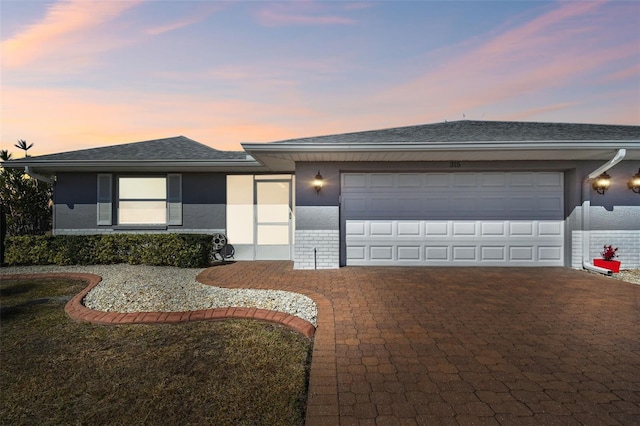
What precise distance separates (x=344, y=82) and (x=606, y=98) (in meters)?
8.58

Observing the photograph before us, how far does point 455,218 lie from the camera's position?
7.86 metres

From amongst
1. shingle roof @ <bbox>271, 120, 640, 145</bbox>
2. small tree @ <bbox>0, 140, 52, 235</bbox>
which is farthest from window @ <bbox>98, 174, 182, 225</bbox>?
shingle roof @ <bbox>271, 120, 640, 145</bbox>

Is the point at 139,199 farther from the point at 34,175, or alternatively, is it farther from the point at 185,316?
the point at 185,316

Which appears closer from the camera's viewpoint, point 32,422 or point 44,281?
point 32,422

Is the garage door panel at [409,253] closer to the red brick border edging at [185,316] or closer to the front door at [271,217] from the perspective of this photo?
the front door at [271,217]

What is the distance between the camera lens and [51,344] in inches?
140

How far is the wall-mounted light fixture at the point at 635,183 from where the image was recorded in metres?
7.42

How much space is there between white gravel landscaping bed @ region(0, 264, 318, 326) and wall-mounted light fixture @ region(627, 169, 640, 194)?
330 inches

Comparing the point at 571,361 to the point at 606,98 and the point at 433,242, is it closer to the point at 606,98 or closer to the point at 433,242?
the point at 433,242

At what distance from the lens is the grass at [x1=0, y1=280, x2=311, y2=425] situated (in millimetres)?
2271

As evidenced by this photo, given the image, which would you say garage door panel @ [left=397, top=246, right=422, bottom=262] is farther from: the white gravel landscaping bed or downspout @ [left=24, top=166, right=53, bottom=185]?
downspout @ [left=24, top=166, right=53, bottom=185]

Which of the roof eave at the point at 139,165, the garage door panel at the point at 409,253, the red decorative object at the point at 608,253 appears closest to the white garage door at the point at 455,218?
the garage door panel at the point at 409,253

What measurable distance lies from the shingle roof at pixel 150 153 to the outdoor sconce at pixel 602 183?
8.98 meters

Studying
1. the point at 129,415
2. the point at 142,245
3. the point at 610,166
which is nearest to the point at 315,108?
the point at 142,245
